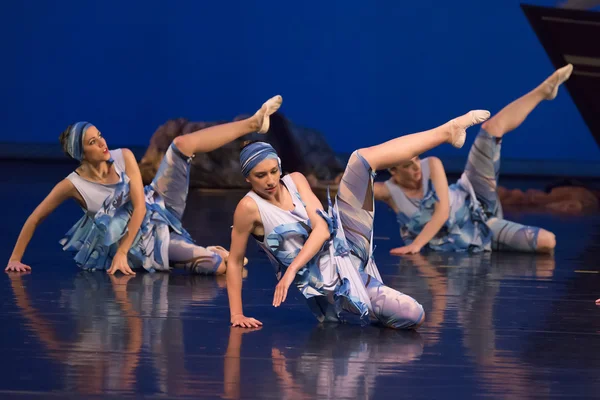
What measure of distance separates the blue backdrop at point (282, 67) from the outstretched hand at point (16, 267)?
6.39 metres

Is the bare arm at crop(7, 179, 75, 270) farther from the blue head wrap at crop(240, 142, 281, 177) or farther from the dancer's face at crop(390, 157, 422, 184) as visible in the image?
the dancer's face at crop(390, 157, 422, 184)

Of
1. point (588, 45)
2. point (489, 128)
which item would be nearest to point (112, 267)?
point (489, 128)

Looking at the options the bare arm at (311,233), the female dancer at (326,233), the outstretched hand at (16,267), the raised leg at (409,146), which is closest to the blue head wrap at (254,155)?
the female dancer at (326,233)

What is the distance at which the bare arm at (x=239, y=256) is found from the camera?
3213mm

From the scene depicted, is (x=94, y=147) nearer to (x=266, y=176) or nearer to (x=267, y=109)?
(x=267, y=109)

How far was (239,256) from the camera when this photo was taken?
127 inches

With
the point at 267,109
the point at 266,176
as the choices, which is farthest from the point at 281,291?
the point at 267,109

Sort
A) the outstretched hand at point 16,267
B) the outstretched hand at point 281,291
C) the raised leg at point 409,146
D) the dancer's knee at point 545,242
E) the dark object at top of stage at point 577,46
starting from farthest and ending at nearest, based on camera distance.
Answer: the dark object at top of stage at point 577,46, the dancer's knee at point 545,242, the outstretched hand at point 16,267, the raised leg at point 409,146, the outstretched hand at point 281,291

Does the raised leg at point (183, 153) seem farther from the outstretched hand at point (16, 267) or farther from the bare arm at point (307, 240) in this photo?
the bare arm at point (307, 240)

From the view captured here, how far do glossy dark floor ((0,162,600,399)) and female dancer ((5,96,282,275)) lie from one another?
0.39 feet

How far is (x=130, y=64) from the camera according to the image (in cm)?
1077

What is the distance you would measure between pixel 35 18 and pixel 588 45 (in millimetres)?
5538

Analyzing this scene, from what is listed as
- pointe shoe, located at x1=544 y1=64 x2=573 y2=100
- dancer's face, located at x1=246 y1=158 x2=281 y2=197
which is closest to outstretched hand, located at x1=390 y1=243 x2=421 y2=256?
pointe shoe, located at x1=544 y1=64 x2=573 y2=100

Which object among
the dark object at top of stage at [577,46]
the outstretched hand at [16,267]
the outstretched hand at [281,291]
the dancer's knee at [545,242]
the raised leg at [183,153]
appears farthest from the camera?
the dark object at top of stage at [577,46]
